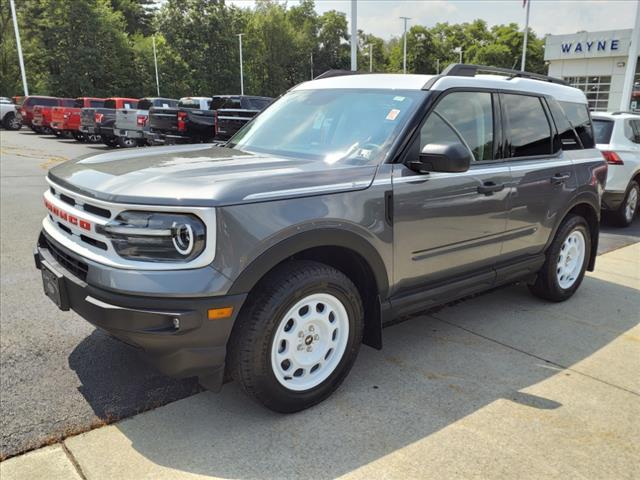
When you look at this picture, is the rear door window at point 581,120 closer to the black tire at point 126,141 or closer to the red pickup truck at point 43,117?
the black tire at point 126,141

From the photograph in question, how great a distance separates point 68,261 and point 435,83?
2.53m

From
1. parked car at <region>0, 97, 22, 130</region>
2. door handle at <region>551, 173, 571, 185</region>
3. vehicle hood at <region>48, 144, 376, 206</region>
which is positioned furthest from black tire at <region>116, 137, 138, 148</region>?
door handle at <region>551, 173, 571, 185</region>

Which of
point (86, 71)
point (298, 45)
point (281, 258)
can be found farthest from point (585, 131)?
point (298, 45)

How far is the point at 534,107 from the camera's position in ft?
14.9

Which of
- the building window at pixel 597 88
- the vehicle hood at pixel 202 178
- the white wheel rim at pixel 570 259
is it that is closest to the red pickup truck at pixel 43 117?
the vehicle hood at pixel 202 178

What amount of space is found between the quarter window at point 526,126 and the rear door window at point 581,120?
0.51 m

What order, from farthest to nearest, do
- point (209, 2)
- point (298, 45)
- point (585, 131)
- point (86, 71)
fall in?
point (298, 45) → point (209, 2) → point (86, 71) → point (585, 131)

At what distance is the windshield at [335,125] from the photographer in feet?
11.3

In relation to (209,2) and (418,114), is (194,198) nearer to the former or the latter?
(418,114)

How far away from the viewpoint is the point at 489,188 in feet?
12.8

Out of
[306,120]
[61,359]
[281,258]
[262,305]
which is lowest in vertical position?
[61,359]

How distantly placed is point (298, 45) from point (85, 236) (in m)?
66.9

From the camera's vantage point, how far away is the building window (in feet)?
110

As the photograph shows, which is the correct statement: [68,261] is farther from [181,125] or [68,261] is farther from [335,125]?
[181,125]
